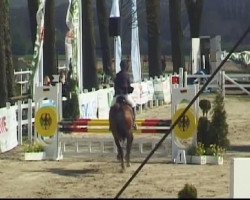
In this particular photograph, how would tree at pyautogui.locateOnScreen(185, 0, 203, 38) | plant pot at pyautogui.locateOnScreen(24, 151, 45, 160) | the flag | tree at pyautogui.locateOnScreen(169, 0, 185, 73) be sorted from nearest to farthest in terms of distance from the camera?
1. plant pot at pyautogui.locateOnScreen(24, 151, 45, 160)
2. the flag
3. tree at pyautogui.locateOnScreen(169, 0, 185, 73)
4. tree at pyautogui.locateOnScreen(185, 0, 203, 38)

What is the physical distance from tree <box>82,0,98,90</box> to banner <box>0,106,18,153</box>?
17566 millimetres

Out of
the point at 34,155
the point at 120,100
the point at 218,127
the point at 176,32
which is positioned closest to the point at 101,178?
the point at 120,100

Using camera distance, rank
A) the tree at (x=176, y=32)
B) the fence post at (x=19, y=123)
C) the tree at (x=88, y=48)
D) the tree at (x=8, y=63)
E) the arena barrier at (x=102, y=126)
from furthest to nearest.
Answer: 1. the tree at (x=176, y=32)
2. the tree at (x=88, y=48)
3. the tree at (x=8, y=63)
4. the fence post at (x=19, y=123)
5. the arena barrier at (x=102, y=126)

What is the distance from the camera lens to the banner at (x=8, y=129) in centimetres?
2116

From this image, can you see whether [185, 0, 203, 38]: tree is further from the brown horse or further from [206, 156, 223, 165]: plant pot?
the brown horse

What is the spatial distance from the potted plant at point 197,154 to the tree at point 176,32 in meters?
30.8

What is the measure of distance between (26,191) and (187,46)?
86178 millimetres

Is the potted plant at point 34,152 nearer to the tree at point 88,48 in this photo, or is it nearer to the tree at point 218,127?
the tree at point 218,127

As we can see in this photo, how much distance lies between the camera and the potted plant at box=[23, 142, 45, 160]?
1998cm

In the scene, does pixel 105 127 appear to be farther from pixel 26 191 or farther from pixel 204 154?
pixel 26 191

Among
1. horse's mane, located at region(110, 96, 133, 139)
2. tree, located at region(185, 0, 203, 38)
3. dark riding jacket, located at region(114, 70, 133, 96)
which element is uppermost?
tree, located at region(185, 0, 203, 38)

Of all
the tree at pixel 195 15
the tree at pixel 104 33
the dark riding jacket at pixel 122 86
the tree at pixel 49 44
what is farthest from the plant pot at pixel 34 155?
the tree at pixel 195 15

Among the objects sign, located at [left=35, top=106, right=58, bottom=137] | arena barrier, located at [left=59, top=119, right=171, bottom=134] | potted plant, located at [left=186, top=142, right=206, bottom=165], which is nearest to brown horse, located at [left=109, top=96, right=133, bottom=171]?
arena barrier, located at [left=59, top=119, right=171, bottom=134]

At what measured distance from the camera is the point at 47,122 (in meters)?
20.1
